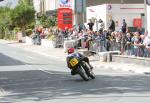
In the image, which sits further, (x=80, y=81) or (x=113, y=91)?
(x=80, y=81)

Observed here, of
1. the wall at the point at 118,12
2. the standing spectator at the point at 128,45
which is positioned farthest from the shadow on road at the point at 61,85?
the wall at the point at 118,12

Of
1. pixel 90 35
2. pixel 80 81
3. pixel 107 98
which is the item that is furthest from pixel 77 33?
pixel 107 98

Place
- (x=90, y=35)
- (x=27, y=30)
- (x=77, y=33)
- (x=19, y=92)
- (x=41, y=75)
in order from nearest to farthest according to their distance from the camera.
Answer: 1. (x=19, y=92)
2. (x=41, y=75)
3. (x=90, y=35)
4. (x=77, y=33)
5. (x=27, y=30)

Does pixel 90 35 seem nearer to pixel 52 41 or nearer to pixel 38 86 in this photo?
pixel 52 41

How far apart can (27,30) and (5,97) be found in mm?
55198

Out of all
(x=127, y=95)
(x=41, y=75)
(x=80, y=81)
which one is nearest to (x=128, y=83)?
(x=80, y=81)

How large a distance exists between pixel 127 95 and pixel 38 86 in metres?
5.07

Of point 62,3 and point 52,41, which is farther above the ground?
point 62,3

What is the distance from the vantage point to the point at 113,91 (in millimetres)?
17484

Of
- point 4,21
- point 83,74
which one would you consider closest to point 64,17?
point 83,74

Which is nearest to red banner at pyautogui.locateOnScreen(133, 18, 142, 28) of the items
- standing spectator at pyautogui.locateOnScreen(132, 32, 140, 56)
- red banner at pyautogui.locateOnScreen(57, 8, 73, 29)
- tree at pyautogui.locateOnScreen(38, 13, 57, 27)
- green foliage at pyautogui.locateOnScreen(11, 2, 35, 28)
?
red banner at pyautogui.locateOnScreen(57, 8, 73, 29)

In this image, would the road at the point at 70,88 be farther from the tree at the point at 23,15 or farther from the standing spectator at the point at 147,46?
the tree at the point at 23,15

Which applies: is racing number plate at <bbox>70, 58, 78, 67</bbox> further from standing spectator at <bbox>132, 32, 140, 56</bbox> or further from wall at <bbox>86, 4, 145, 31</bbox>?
wall at <bbox>86, 4, 145, 31</bbox>

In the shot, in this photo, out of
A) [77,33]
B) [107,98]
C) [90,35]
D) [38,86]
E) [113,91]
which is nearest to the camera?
[107,98]
